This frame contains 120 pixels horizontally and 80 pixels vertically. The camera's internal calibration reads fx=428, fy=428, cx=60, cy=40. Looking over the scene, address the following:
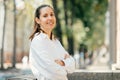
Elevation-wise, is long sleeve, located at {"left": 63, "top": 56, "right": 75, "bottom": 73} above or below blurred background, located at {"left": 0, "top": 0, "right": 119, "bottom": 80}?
above

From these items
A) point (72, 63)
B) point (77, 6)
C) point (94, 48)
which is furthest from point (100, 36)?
point (72, 63)

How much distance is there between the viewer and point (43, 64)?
3881mm

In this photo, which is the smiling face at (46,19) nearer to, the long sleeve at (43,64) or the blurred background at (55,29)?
the long sleeve at (43,64)

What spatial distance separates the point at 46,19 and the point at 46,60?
1.39 ft

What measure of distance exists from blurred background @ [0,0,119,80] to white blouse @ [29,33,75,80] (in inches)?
113

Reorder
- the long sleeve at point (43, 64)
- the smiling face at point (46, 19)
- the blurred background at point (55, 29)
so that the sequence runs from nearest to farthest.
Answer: the long sleeve at point (43, 64) < the smiling face at point (46, 19) < the blurred background at point (55, 29)

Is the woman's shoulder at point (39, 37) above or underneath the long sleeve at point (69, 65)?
above

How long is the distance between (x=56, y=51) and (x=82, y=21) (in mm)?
26444

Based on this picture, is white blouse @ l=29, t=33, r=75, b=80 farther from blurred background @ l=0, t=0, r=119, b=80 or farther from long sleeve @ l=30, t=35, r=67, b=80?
blurred background @ l=0, t=0, r=119, b=80

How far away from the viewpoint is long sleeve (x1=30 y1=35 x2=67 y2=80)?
3.87 meters

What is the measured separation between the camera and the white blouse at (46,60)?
3.88m

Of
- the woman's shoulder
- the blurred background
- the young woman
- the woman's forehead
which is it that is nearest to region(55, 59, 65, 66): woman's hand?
the young woman

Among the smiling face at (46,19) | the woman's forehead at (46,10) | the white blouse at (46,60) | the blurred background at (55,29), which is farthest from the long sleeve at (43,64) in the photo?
the blurred background at (55,29)

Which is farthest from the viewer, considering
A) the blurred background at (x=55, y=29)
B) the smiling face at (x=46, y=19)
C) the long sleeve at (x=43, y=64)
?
the blurred background at (x=55, y=29)
